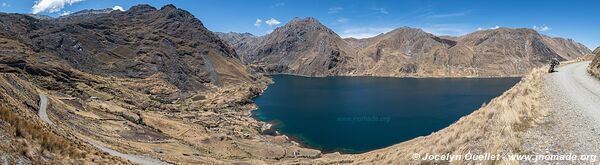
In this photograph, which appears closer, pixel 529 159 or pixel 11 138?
pixel 529 159

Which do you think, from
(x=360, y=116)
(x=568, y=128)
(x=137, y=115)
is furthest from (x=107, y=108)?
(x=568, y=128)

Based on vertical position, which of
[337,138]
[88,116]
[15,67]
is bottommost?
[337,138]

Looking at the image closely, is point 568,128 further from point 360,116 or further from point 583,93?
point 360,116

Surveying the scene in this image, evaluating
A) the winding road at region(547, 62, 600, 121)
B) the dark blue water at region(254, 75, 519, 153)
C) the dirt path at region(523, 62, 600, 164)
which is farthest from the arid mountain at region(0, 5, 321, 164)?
the winding road at region(547, 62, 600, 121)

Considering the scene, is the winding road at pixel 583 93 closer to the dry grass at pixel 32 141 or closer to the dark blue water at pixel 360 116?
the dry grass at pixel 32 141

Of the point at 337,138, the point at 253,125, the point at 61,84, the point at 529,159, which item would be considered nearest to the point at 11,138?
the point at 529,159

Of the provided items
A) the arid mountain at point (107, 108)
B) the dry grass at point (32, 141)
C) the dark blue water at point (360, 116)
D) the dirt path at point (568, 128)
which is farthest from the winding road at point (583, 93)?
the dark blue water at point (360, 116)

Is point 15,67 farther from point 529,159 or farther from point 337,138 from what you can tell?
point 529,159

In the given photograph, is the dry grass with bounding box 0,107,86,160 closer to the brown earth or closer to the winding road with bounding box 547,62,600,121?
the brown earth
